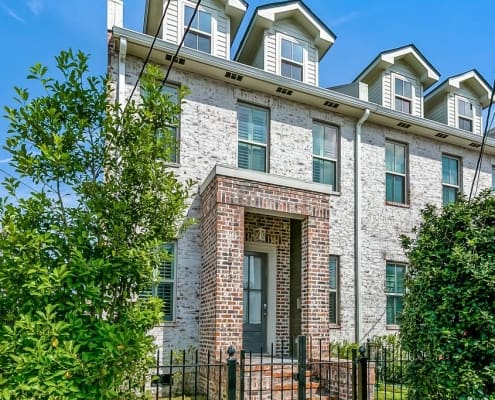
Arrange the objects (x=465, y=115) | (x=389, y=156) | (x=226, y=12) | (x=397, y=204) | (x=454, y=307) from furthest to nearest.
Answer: (x=465, y=115), (x=389, y=156), (x=397, y=204), (x=226, y=12), (x=454, y=307)

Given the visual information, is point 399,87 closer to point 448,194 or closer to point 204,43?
point 448,194

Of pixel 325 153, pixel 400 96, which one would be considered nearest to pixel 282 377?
pixel 325 153

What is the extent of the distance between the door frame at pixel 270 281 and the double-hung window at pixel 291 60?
13.6ft

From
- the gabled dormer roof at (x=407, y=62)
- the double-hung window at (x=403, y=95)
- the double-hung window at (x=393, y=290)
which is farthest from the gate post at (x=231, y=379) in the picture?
the gabled dormer roof at (x=407, y=62)

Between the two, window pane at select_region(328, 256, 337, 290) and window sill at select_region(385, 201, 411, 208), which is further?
window sill at select_region(385, 201, 411, 208)

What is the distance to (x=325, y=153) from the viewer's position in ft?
36.3

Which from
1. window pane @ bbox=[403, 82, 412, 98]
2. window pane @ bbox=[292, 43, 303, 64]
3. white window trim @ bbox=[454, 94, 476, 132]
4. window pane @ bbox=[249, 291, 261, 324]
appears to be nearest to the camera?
window pane @ bbox=[249, 291, 261, 324]

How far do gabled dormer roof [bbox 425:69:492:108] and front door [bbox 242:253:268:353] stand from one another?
7.77m

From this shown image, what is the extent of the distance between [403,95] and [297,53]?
11.4 feet

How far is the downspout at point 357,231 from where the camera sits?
1064 centimetres

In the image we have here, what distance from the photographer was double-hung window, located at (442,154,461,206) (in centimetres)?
1287

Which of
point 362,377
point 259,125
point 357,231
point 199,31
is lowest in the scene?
point 362,377

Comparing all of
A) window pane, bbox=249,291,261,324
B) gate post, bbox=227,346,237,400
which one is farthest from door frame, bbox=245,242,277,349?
gate post, bbox=227,346,237,400

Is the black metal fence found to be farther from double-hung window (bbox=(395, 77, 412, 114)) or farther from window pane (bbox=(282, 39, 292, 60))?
double-hung window (bbox=(395, 77, 412, 114))
